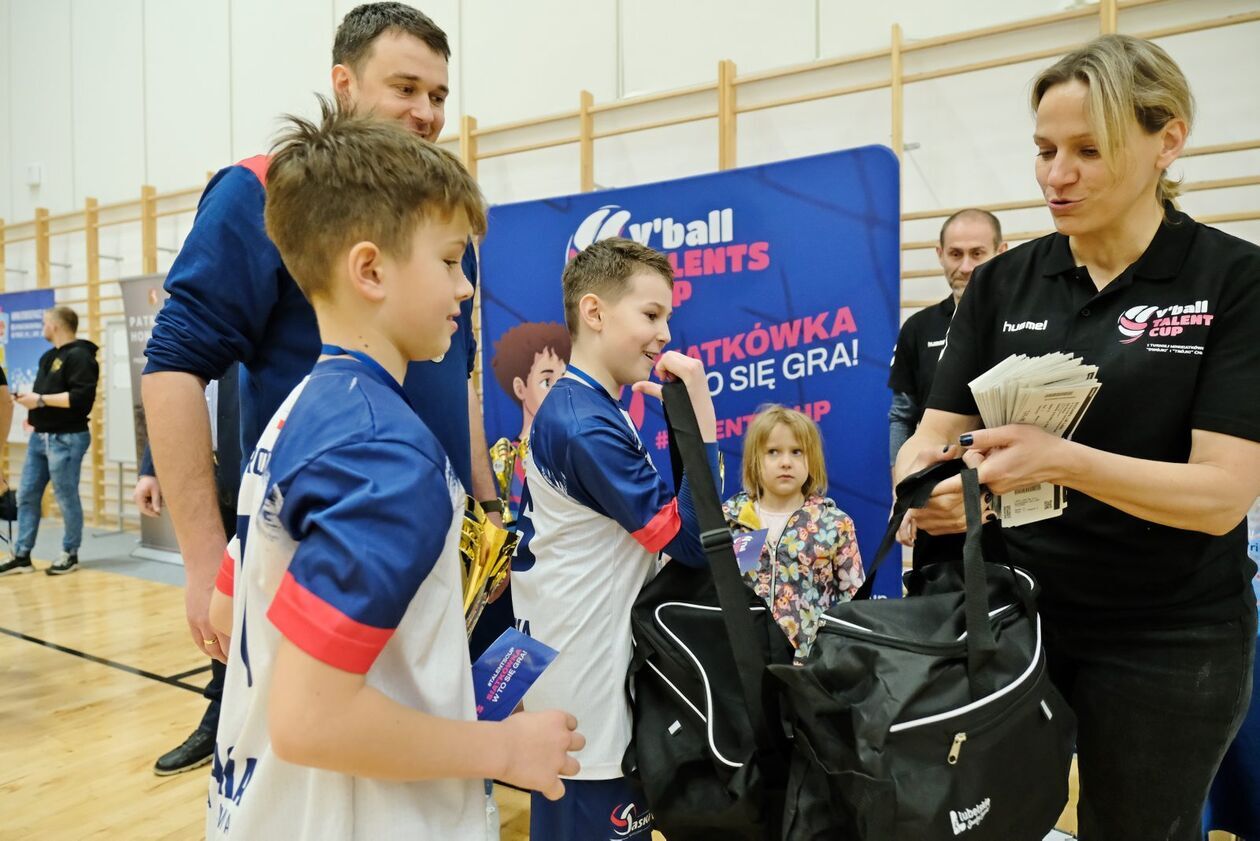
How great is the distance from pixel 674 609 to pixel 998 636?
1.71 ft

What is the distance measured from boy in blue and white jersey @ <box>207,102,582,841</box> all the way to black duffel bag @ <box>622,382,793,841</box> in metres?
0.34

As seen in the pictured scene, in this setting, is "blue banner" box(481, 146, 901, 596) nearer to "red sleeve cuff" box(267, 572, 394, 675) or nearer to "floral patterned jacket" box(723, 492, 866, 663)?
"floral patterned jacket" box(723, 492, 866, 663)

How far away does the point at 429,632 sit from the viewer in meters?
0.77

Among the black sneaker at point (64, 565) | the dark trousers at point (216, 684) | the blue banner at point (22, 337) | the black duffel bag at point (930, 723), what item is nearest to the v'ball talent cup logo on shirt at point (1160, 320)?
the black duffel bag at point (930, 723)

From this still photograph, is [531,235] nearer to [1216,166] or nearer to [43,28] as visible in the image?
[1216,166]

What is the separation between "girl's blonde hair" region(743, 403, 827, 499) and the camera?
282cm

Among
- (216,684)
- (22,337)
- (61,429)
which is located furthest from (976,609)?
(22,337)

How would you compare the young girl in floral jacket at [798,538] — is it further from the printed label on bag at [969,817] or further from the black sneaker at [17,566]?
the black sneaker at [17,566]

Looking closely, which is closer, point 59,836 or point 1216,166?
point 59,836

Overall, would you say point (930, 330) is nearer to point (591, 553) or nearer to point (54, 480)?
point (591, 553)

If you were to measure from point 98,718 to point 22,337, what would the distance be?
5.58m

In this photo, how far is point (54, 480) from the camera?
5.85 metres

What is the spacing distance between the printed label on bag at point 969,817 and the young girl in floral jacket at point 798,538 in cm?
144

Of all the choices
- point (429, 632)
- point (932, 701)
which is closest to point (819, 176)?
point (932, 701)
